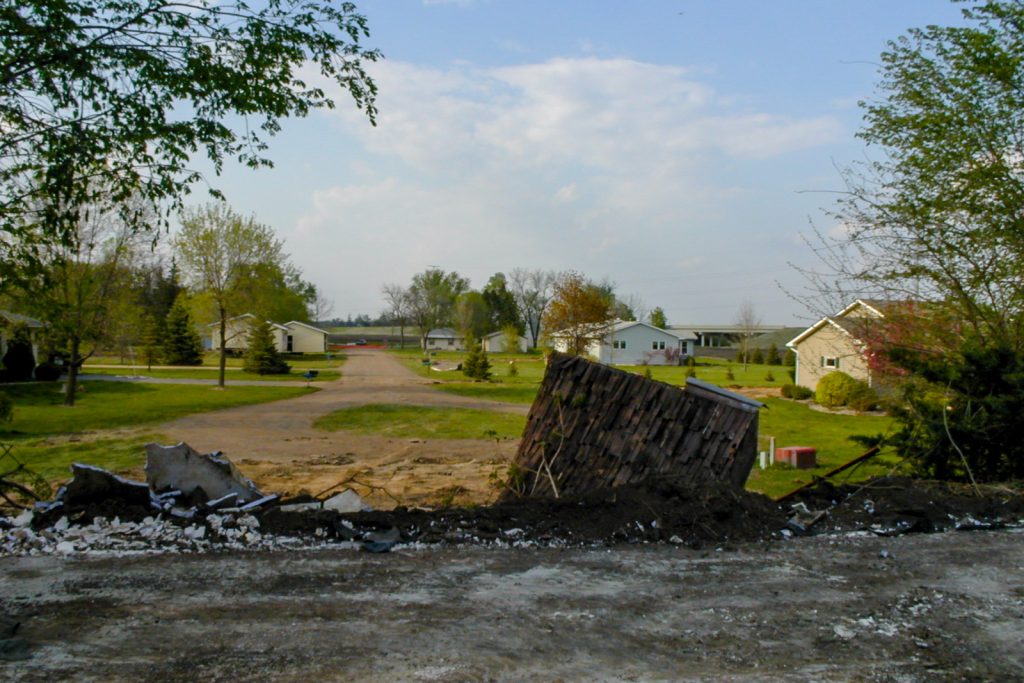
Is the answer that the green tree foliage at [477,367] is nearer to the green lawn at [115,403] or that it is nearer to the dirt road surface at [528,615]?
the green lawn at [115,403]

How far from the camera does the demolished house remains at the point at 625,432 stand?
23.8 ft

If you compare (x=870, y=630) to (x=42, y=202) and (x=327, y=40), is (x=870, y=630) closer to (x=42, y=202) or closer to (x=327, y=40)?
(x=327, y=40)

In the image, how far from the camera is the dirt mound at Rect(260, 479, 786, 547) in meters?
6.22

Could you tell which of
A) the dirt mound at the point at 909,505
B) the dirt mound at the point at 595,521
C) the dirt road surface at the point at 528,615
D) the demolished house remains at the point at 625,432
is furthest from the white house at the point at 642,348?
the dirt road surface at the point at 528,615

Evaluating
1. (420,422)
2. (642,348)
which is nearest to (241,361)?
(642,348)

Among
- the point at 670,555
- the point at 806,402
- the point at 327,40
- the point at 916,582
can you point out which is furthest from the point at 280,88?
the point at 806,402

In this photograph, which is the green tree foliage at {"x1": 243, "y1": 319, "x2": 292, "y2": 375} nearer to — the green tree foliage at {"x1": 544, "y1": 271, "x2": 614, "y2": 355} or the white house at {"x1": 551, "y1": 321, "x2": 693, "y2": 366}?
the green tree foliage at {"x1": 544, "y1": 271, "x2": 614, "y2": 355}

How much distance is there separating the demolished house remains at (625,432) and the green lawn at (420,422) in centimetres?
941

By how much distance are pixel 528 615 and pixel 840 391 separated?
29.4 metres

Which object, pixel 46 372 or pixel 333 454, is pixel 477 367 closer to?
pixel 46 372

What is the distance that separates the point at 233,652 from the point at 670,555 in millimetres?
3142

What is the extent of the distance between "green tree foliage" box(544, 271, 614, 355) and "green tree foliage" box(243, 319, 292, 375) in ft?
61.6

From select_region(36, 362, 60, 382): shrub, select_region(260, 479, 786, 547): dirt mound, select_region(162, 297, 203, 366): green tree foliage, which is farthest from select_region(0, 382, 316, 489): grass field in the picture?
select_region(162, 297, 203, 366): green tree foliage

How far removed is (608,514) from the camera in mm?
6617
